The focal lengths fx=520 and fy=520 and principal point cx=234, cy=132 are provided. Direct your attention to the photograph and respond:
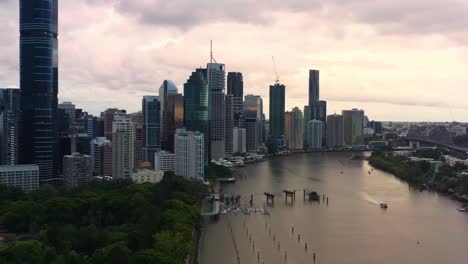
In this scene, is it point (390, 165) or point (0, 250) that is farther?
point (390, 165)

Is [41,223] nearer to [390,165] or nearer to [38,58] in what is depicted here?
[38,58]

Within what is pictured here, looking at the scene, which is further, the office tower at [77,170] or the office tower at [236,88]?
the office tower at [236,88]

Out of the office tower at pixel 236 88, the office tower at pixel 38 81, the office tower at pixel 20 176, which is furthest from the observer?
the office tower at pixel 236 88

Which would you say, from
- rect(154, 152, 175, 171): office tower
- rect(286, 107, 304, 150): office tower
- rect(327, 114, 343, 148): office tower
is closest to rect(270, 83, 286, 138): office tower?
rect(286, 107, 304, 150): office tower

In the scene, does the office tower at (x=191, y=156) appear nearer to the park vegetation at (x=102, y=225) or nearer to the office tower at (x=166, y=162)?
the office tower at (x=166, y=162)

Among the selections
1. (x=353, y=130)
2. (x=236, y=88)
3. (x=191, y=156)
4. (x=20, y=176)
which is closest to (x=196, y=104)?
(x=191, y=156)

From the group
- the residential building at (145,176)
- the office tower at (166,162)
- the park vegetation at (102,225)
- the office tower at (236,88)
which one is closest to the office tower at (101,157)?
the office tower at (166,162)

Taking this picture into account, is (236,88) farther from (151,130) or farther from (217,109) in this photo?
Answer: (151,130)

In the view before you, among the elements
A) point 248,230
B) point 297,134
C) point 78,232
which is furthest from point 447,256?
point 297,134
